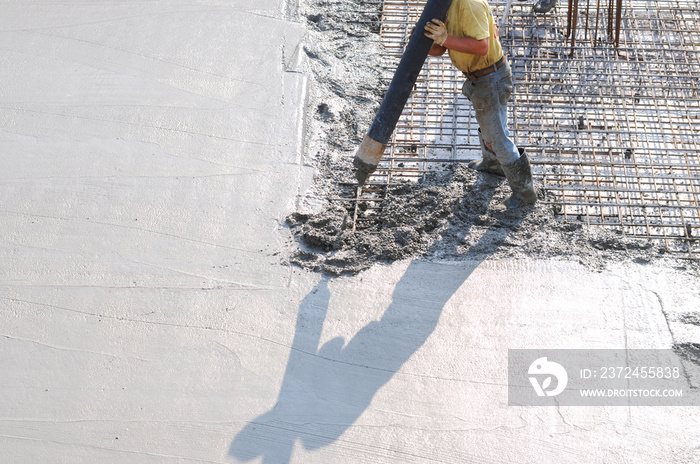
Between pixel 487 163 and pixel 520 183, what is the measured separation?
0.36 m

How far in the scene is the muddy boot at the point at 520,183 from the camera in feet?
13.6

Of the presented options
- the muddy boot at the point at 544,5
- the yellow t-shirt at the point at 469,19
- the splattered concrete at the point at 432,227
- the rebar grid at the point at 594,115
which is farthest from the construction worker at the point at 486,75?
the muddy boot at the point at 544,5

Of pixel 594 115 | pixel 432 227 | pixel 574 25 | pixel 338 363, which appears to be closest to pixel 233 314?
pixel 338 363

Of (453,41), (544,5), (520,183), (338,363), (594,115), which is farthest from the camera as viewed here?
(544,5)

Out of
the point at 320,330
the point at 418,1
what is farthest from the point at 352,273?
the point at 418,1

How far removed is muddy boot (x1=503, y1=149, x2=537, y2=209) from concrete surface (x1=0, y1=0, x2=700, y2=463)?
1.71 feet

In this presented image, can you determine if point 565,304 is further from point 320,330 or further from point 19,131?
point 19,131

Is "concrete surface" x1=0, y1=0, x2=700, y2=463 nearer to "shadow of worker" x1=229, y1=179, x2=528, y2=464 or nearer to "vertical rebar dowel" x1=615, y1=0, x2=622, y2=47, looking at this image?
"shadow of worker" x1=229, y1=179, x2=528, y2=464

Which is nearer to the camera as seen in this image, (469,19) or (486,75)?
(469,19)

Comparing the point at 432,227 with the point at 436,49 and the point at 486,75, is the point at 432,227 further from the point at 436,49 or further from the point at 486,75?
the point at 436,49

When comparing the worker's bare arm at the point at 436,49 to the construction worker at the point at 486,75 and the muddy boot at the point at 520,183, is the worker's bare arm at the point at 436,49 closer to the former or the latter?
the construction worker at the point at 486,75

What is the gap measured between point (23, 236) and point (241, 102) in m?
1.76

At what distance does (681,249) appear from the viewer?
412 centimetres

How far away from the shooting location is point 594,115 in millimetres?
5082
